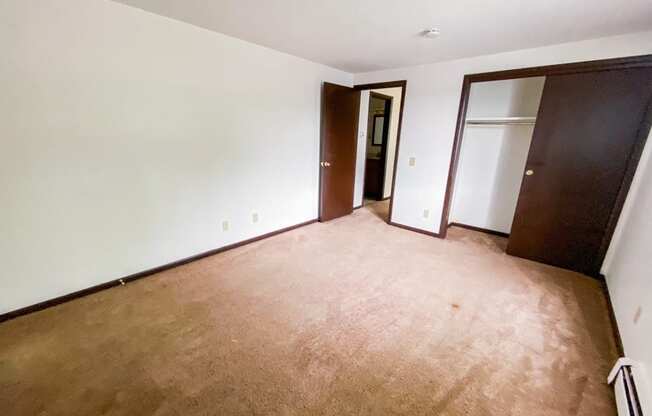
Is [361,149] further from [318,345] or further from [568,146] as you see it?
[318,345]

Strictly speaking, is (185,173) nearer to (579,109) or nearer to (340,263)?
(340,263)

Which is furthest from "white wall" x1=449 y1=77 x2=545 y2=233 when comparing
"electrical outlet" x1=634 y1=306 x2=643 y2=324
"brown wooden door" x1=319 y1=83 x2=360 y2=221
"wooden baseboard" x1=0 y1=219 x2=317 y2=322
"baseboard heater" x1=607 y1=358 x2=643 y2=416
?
"wooden baseboard" x1=0 y1=219 x2=317 y2=322

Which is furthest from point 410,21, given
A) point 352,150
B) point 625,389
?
point 625,389

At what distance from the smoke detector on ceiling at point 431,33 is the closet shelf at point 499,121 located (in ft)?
5.08

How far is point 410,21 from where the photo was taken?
2.03 meters

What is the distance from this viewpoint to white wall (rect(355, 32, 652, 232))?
279 cm

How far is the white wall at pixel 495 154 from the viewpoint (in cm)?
323

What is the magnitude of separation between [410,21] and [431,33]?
31cm

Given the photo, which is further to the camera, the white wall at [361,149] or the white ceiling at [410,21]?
the white wall at [361,149]

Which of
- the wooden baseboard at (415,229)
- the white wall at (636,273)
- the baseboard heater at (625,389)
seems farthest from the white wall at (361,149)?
the baseboard heater at (625,389)

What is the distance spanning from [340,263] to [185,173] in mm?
1697

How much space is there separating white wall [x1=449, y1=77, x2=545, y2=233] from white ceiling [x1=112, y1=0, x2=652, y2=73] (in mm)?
819

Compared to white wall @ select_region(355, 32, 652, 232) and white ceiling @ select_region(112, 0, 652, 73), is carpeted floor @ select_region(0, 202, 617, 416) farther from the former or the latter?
white ceiling @ select_region(112, 0, 652, 73)

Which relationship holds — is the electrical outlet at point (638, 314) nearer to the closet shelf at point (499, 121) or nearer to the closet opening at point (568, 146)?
the closet opening at point (568, 146)
